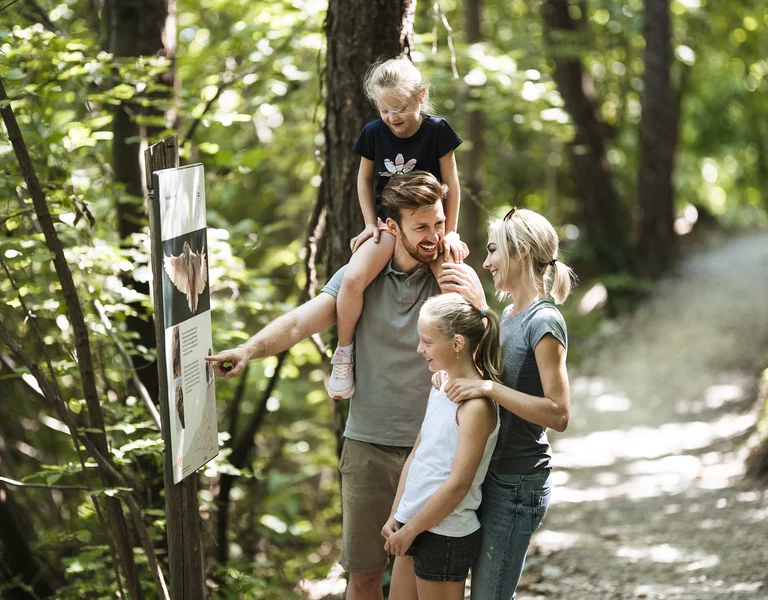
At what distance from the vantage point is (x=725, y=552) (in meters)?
4.67

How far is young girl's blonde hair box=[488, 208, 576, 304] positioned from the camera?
2.55 m

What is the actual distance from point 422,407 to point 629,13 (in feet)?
26.1

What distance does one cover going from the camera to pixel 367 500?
2.90 metres

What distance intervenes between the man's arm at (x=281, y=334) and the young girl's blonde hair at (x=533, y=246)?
67 centimetres

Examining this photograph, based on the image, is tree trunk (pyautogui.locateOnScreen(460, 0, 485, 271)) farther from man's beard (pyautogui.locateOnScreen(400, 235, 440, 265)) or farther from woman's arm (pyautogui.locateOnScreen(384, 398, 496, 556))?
woman's arm (pyautogui.locateOnScreen(384, 398, 496, 556))

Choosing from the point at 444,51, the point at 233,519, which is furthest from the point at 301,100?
the point at 233,519

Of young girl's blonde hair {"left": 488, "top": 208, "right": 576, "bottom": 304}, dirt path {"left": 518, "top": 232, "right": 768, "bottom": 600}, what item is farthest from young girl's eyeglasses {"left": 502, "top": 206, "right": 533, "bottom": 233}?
dirt path {"left": 518, "top": 232, "right": 768, "bottom": 600}

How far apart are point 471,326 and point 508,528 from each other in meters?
0.65

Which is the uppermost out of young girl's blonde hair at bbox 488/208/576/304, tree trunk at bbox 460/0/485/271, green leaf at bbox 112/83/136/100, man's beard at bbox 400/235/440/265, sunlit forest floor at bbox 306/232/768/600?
green leaf at bbox 112/83/136/100

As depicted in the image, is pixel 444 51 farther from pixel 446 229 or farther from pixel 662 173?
pixel 662 173

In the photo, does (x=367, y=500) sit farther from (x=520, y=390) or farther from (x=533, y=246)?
(x=533, y=246)

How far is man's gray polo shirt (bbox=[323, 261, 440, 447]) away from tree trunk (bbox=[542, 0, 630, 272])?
26.8 ft

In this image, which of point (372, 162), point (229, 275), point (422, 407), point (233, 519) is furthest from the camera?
point (233, 519)

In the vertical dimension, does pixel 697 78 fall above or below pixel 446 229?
below
